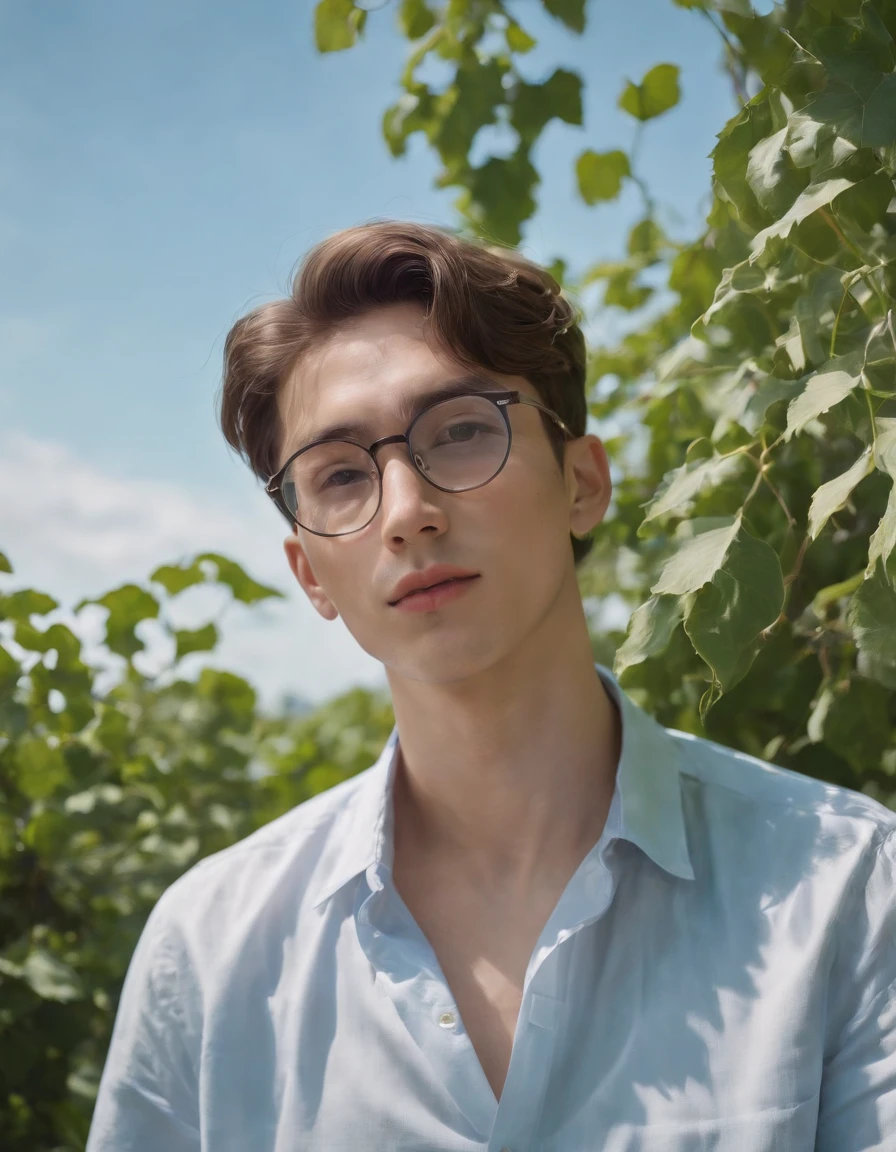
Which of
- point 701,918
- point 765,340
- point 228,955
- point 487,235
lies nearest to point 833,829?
point 701,918

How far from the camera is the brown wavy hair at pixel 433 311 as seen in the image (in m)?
1.79

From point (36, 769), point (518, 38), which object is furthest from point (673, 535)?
point (36, 769)

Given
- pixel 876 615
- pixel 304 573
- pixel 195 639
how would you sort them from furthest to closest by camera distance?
pixel 195 639 < pixel 304 573 < pixel 876 615

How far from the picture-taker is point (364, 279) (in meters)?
1.87

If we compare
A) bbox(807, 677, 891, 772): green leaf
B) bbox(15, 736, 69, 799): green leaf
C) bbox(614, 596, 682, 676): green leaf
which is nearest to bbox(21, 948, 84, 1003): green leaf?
bbox(15, 736, 69, 799): green leaf

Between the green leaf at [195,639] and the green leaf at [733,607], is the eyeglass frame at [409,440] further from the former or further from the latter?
the green leaf at [195,639]

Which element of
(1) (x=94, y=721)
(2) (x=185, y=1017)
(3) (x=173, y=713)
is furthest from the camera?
(3) (x=173, y=713)

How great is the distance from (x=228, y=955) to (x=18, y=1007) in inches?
24.6

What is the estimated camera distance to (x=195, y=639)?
95.8 inches

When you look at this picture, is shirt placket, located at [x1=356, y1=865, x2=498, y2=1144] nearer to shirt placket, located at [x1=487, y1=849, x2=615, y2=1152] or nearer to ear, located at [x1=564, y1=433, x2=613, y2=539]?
shirt placket, located at [x1=487, y1=849, x2=615, y2=1152]

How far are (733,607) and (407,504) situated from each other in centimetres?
50

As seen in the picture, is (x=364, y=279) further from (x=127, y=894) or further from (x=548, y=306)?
(x=127, y=894)

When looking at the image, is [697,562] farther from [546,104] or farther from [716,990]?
[546,104]

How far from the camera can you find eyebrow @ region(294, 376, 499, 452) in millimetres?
1675
